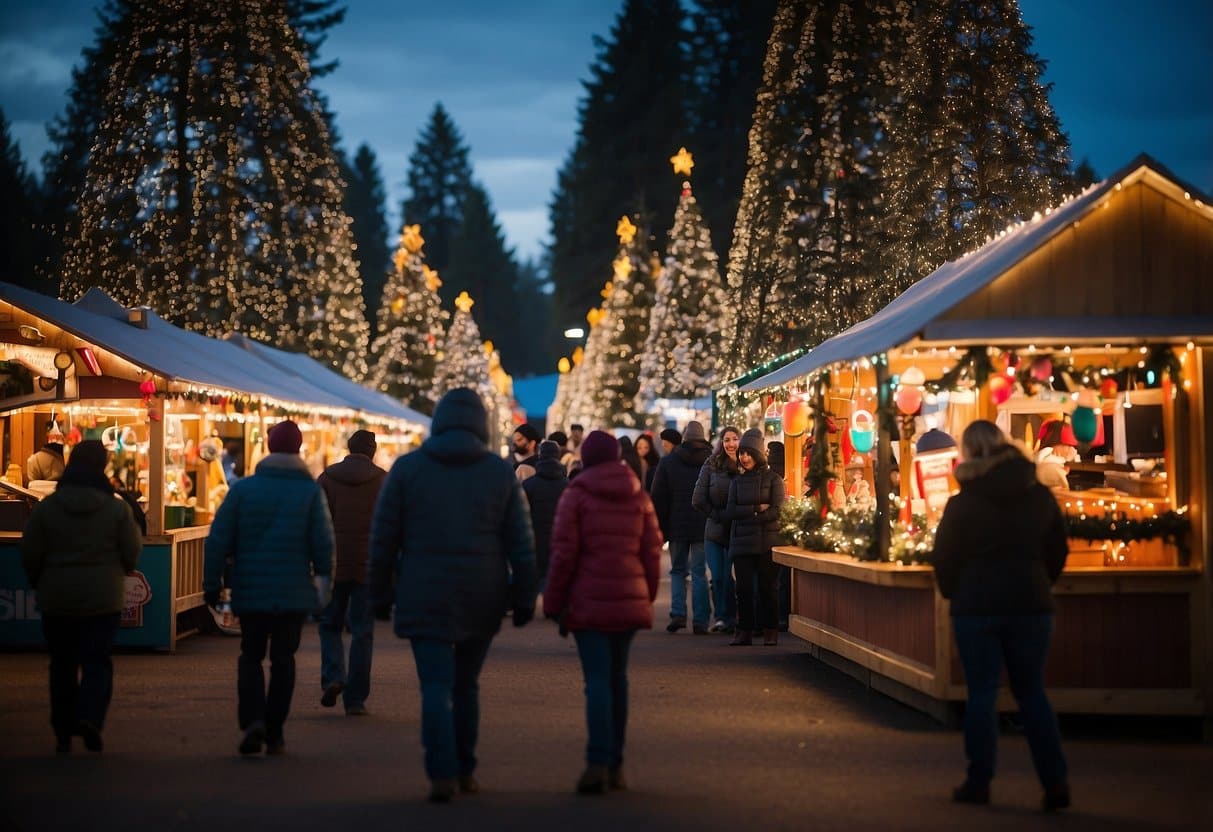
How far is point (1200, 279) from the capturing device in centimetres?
1077

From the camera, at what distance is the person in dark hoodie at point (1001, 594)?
25.7 ft

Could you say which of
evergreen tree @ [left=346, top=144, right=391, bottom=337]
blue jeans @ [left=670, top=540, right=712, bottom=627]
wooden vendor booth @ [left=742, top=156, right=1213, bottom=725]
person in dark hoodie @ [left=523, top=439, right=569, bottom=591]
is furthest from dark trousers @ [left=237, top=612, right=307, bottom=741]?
evergreen tree @ [left=346, top=144, right=391, bottom=337]

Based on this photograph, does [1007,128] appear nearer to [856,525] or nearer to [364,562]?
[856,525]

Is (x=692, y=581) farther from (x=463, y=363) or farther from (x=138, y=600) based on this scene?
(x=463, y=363)

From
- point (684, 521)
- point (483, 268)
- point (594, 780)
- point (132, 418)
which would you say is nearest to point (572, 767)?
point (594, 780)

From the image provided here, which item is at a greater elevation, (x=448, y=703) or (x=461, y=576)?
(x=461, y=576)

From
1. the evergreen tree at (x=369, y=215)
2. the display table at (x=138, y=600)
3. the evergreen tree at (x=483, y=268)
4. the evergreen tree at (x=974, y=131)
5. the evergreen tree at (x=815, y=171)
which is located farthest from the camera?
the evergreen tree at (x=483, y=268)

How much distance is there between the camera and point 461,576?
25.8 feet

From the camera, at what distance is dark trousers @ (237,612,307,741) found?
9.19 metres

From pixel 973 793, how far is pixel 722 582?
9.49 meters

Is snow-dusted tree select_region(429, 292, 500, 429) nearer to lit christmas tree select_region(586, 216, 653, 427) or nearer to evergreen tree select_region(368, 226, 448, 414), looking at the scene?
evergreen tree select_region(368, 226, 448, 414)

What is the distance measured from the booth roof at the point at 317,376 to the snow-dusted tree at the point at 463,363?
25862mm

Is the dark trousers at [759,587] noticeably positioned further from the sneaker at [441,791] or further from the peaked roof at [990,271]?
the sneaker at [441,791]

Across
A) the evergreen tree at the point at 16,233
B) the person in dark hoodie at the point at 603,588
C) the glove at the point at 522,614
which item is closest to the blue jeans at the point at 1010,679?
the person in dark hoodie at the point at 603,588
